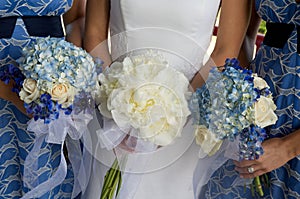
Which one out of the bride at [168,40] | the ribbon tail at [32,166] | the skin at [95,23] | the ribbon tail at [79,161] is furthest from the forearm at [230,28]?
the ribbon tail at [32,166]

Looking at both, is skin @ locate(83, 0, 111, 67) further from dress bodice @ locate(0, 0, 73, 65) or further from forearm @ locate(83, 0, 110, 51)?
dress bodice @ locate(0, 0, 73, 65)

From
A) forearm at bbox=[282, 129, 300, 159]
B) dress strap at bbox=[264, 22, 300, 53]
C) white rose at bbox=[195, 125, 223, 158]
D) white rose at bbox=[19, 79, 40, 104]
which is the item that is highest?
dress strap at bbox=[264, 22, 300, 53]

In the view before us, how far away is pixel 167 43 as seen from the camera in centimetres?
156

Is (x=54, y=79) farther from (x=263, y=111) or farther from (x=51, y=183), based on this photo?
(x=263, y=111)

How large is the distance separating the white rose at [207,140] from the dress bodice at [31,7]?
0.62 m

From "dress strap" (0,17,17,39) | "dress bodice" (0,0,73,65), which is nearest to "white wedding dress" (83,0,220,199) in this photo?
"dress bodice" (0,0,73,65)

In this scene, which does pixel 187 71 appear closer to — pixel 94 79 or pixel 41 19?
pixel 94 79

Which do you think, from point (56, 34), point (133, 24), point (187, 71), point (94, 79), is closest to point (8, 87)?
point (56, 34)

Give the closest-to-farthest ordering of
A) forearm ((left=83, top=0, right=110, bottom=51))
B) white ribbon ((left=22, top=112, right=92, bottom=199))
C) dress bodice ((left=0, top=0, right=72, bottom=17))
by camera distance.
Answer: white ribbon ((left=22, top=112, right=92, bottom=199))
dress bodice ((left=0, top=0, right=72, bottom=17))
forearm ((left=83, top=0, right=110, bottom=51))

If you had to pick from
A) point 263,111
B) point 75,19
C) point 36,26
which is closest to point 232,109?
point 263,111

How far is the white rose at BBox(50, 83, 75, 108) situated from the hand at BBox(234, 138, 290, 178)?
0.62m

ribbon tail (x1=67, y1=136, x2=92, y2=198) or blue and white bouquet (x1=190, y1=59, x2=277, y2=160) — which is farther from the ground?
blue and white bouquet (x1=190, y1=59, x2=277, y2=160)

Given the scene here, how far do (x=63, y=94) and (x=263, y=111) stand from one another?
554mm

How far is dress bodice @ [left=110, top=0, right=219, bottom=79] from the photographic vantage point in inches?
60.9
